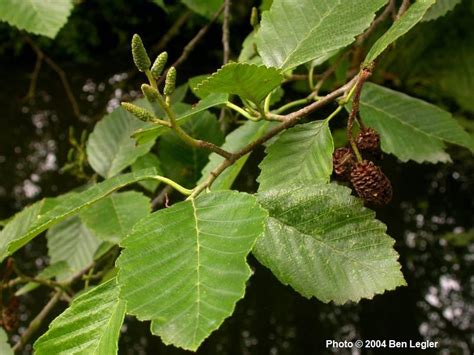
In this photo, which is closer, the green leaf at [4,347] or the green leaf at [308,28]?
the green leaf at [308,28]

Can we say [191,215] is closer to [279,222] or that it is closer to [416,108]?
[279,222]

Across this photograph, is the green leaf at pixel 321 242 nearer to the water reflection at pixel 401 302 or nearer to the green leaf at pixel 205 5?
the green leaf at pixel 205 5

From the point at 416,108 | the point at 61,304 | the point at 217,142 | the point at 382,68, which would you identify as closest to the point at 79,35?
the point at 61,304

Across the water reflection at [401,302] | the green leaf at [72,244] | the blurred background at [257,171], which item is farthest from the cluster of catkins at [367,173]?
the water reflection at [401,302]

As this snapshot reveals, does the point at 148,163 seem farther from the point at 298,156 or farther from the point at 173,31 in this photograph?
the point at 173,31

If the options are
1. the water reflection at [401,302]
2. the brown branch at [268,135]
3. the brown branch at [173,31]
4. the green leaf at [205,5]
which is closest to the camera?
the brown branch at [268,135]

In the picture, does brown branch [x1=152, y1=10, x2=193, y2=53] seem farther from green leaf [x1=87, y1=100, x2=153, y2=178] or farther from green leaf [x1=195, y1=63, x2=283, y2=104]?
green leaf [x1=195, y1=63, x2=283, y2=104]

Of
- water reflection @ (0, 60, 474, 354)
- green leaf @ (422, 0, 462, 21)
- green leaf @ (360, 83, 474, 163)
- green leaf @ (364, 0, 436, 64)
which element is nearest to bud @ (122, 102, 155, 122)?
green leaf @ (364, 0, 436, 64)

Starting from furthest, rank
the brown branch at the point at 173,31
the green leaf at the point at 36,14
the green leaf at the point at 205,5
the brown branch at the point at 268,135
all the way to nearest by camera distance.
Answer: the brown branch at the point at 173,31
the green leaf at the point at 205,5
the green leaf at the point at 36,14
the brown branch at the point at 268,135
